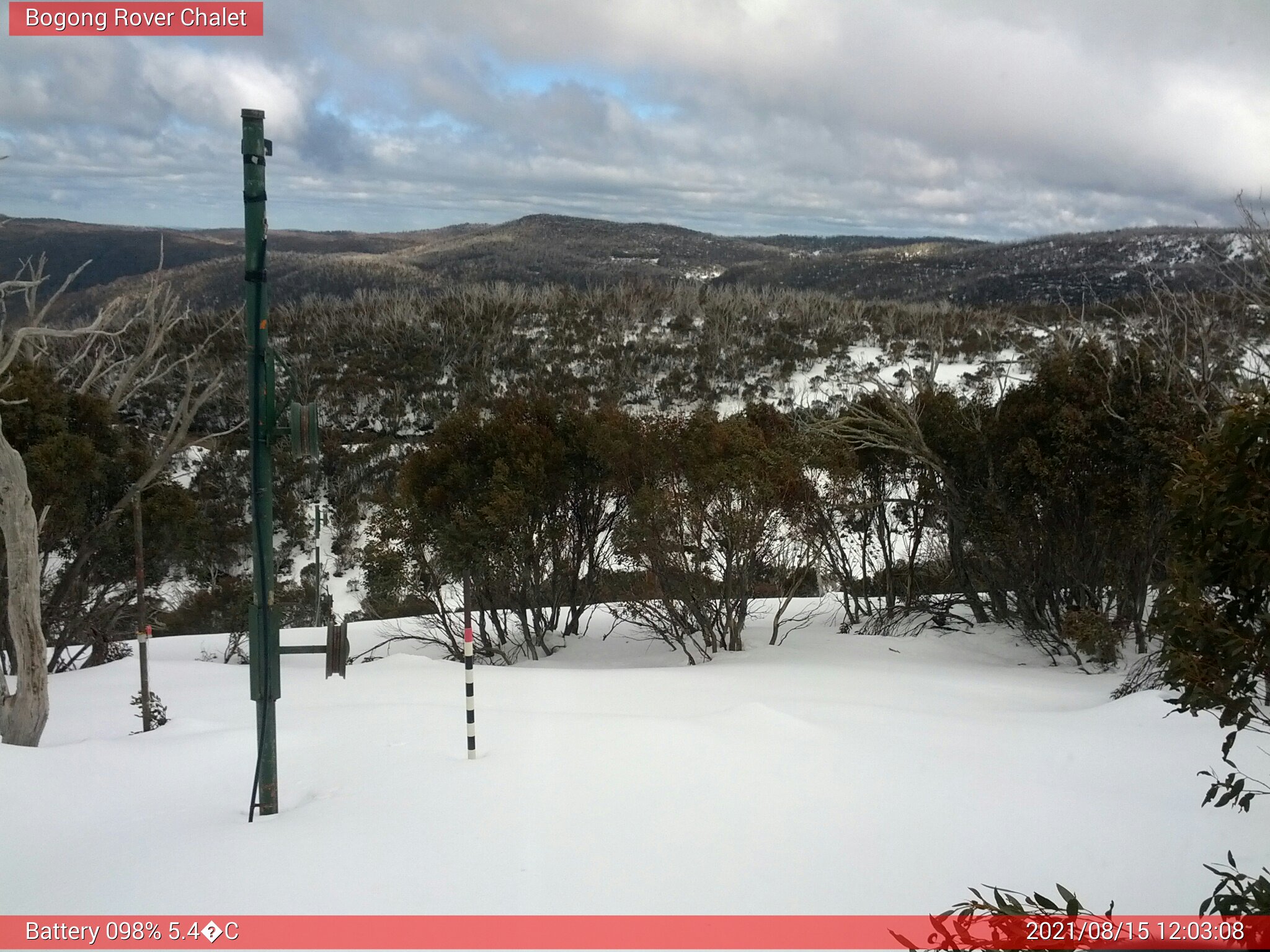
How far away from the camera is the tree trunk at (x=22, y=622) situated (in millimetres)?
7730

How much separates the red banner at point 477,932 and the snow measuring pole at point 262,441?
121cm

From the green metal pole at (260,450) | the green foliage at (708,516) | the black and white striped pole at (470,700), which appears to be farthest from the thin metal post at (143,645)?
the green foliage at (708,516)

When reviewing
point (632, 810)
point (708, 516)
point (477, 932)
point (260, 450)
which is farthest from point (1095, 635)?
point (260, 450)

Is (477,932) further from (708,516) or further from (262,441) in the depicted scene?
(708,516)

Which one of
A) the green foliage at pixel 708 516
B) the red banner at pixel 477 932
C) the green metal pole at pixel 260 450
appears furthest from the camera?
the green foliage at pixel 708 516

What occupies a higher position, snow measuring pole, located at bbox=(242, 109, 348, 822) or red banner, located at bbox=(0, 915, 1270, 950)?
snow measuring pole, located at bbox=(242, 109, 348, 822)

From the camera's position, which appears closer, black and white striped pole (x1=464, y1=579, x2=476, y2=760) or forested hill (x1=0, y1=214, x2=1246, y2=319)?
black and white striped pole (x1=464, y1=579, x2=476, y2=760)

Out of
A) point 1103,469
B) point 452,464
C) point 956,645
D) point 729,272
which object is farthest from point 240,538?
point 729,272

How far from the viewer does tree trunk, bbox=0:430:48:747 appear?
7.73m

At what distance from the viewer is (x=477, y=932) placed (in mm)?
3854

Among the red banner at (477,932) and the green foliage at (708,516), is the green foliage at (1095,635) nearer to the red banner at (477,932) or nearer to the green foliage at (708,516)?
the green foliage at (708,516)

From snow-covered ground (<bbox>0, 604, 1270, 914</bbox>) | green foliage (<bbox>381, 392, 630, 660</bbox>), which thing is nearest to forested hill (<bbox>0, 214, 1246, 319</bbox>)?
green foliage (<bbox>381, 392, 630, 660</bbox>)

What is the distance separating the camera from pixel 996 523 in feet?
43.5

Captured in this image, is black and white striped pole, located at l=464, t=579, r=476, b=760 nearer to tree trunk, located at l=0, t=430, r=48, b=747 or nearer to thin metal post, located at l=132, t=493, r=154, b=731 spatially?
thin metal post, located at l=132, t=493, r=154, b=731
